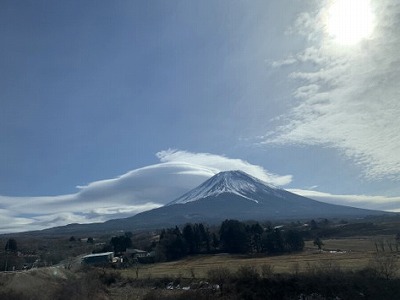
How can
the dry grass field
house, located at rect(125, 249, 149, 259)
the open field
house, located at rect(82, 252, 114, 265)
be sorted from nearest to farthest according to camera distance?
the dry grass field → the open field → house, located at rect(82, 252, 114, 265) → house, located at rect(125, 249, 149, 259)

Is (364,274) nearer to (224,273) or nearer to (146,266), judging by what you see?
(224,273)

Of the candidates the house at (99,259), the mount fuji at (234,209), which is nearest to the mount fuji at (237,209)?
the mount fuji at (234,209)

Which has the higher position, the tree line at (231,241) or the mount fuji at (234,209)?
the mount fuji at (234,209)

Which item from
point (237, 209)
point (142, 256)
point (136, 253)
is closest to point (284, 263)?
point (142, 256)

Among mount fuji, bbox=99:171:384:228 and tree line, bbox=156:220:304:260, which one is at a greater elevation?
mount fuji, bbox=99:171:384:228

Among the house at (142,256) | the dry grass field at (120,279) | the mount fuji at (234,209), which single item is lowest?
the dry grass field at (120,279)

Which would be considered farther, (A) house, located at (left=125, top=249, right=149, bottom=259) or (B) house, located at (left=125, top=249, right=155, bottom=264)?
(A) house, located at (left=125, top=249, right=149, bottom=259)

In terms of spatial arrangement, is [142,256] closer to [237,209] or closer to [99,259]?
[99,259]

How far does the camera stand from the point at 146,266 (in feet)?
173

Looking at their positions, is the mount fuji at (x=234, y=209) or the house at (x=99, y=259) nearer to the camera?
the house at (x=99, y=259)

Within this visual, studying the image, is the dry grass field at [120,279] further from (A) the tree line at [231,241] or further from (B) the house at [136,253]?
(B) the house at [136,253]

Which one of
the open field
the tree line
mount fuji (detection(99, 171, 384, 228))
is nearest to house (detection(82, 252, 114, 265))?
the tree line

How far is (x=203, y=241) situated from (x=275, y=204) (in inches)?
4974

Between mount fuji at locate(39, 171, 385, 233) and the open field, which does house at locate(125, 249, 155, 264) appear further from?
mount fuji at locate(39, 171, 385, 233)
